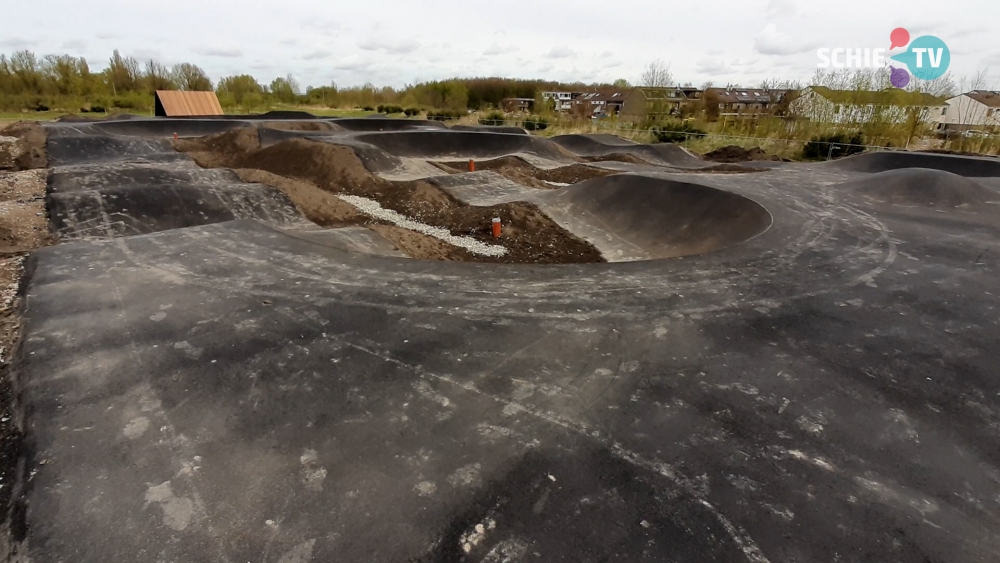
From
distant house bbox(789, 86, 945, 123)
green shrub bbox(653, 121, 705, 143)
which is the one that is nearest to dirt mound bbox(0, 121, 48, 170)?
green shrub bbox(653, 121, 705, 143)

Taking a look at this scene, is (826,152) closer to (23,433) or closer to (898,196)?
(898,196)

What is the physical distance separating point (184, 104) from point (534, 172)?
28.1 m

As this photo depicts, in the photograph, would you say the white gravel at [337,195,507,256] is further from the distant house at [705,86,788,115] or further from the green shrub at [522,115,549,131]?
the distant house at [705,86,788,115]

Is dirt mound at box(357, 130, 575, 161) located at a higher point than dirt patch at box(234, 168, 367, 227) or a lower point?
higher

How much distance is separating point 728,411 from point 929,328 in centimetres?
295

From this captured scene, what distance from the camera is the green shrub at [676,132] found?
2948 centimetres

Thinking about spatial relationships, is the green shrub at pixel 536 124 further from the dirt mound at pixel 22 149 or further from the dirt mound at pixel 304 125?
the dirt mound at pixel 22 149

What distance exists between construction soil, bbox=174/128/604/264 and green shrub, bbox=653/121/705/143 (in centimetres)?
2074

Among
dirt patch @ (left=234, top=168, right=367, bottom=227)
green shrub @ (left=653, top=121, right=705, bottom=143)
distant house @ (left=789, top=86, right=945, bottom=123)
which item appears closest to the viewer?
dirt patch @ (left=234, top=168, right=367, bottom=227)

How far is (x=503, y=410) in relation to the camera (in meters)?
3.41

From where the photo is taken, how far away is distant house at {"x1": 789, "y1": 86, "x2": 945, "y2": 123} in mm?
23766

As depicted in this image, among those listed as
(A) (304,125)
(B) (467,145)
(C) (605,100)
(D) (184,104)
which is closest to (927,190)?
(B) (467,145)

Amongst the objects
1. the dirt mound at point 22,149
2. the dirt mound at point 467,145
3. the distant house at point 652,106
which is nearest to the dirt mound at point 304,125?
the dirt mound at point 467,145

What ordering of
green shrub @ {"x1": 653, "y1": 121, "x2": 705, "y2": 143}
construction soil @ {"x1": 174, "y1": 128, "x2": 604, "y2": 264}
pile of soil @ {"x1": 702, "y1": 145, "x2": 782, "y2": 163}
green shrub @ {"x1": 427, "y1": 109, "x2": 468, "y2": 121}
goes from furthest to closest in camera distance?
green shrub @ {"x1": 427, "y1": 109, "x2": 468, "y2": 121} → green shrub @ {"x1": 653, "y1": 121, "x2": 705, "y2": 143} → pile of soil @ {"x1": 702, "y1": 145, "x2": 782, "y2": 163} → construction soil @ {"x1": 174, "y1": 128, "x2": 604, "y2": 264}
